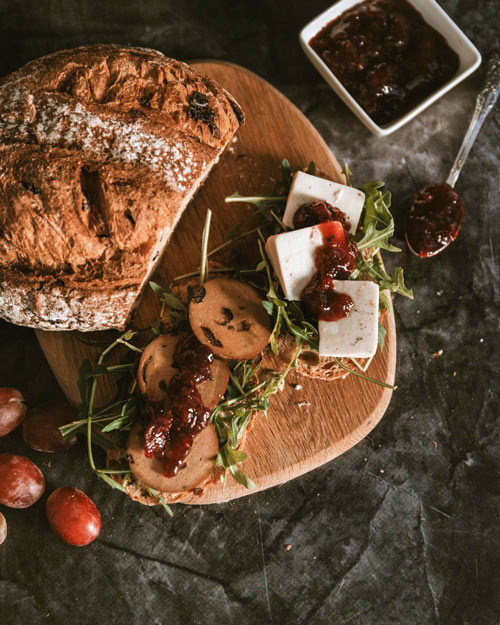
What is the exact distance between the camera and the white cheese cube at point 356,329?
2992mm

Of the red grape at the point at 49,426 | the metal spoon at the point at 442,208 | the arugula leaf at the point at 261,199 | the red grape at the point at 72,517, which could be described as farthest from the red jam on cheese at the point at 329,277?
the red grape at the point at 72,517

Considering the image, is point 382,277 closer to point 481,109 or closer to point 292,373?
point 292,373

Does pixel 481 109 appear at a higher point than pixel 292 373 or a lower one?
higher

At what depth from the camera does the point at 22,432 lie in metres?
3.59

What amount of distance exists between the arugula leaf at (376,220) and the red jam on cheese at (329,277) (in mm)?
233

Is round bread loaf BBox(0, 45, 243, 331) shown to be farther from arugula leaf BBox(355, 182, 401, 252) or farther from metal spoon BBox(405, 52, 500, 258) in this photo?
metal spoon BBox(405, 52, 500, 258)

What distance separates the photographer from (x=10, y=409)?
3.44 metres

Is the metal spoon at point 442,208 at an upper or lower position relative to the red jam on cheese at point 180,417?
upper

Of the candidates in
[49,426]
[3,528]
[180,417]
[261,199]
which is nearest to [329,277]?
[261,199]

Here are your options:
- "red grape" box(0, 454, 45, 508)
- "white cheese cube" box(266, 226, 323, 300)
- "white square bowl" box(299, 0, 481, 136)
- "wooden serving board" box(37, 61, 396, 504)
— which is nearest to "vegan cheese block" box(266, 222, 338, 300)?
"white cheese cube" box(266, 226, 323, 300)

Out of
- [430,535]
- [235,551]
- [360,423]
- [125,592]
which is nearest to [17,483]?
[125,592]

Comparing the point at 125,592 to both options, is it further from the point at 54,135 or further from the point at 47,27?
the point at 47,27

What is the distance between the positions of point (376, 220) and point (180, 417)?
1685 mm

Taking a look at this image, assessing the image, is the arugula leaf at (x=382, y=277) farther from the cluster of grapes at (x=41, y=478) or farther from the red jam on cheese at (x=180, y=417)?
the cluster of grapes at (x=41, y=478)
